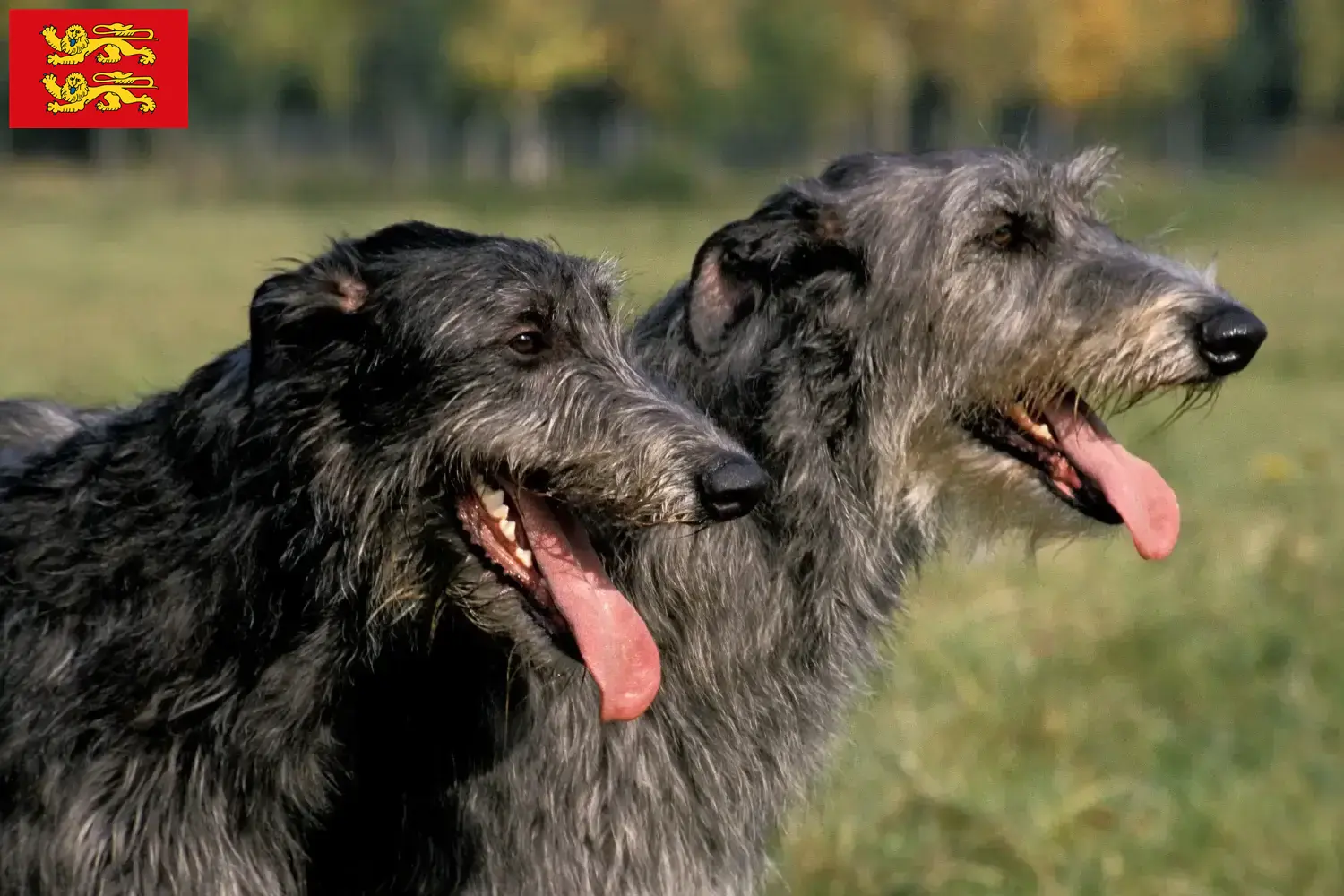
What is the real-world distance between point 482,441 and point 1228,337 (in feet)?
6.71

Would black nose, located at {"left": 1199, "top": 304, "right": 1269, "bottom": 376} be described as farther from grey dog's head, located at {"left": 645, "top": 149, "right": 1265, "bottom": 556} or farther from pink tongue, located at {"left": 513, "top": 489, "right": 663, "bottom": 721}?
pink tongue, located at {"left": 513, "top": 489, "right": 663, "bottom": 721}

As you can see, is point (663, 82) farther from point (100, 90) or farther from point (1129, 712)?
point (1129, 712)

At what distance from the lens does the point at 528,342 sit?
3.78 m

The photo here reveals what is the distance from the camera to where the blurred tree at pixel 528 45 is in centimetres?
4756

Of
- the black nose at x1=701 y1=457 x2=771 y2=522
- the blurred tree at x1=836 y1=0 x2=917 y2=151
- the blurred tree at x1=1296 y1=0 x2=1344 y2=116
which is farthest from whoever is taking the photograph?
the blurred tree at x1=1296 y1=0 x2=1344 y2=116

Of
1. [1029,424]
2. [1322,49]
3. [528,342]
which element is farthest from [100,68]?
[1322,49]

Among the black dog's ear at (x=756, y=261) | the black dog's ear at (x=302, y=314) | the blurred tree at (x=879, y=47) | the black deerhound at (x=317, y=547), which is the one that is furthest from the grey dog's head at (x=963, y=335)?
the blurred tree at (x=879, y=47)

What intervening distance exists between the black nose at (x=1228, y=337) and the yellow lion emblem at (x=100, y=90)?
3710 mm

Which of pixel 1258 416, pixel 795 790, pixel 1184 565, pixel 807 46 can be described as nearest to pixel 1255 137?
pixel 807 46

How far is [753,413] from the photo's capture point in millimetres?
4312

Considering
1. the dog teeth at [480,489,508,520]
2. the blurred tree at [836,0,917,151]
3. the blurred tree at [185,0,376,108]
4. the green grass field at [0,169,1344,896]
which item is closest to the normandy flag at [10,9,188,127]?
the green grass field at [0,169,1344,896]

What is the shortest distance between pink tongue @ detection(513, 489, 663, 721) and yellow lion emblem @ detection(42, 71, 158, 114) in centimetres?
316

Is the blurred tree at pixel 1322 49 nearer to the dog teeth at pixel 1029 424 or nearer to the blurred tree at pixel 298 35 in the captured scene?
the blurred tree at pixel 298 35

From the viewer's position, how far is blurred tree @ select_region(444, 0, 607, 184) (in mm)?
47562
